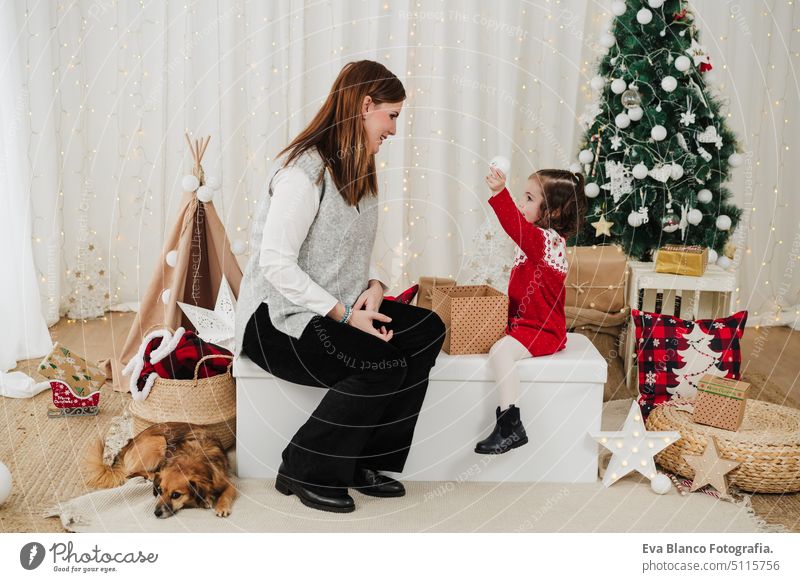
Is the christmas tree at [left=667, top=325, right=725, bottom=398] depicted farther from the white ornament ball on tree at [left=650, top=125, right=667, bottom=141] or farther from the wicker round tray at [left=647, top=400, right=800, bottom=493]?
the white ornament ball on tree at [left=650, top=125, right=667, bottom=141]

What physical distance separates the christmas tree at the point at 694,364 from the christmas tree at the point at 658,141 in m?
0.73

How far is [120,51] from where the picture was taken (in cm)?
376

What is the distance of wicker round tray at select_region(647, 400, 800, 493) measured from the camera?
2.05 m

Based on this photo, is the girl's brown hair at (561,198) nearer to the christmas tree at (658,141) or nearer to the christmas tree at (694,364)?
the christmas tree at (694,364)

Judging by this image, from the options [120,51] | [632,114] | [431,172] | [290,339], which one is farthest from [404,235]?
[290,339]

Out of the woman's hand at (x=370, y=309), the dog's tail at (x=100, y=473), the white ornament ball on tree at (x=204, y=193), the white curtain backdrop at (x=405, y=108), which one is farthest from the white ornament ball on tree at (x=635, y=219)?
the dog's tail at (x=100, y=473)

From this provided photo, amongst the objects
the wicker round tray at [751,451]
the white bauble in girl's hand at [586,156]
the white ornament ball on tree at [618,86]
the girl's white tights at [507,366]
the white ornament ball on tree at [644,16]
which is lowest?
the wicker round tray at [751,451]

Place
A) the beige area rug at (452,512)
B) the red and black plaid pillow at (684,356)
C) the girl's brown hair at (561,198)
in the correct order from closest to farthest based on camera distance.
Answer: the beige area rug at (452,512) < the girl's brown hair at (561,198) < the red and black plaid pillow at (684,356)

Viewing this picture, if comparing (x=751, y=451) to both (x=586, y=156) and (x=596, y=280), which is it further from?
(x=586, y=156)

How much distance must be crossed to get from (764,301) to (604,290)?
1.53 metres

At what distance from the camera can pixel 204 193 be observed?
2.66 metres

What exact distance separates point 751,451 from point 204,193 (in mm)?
1753

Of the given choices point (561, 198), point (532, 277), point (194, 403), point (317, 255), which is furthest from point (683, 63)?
point (194, 403)

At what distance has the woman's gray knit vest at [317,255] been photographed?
6.38ft
